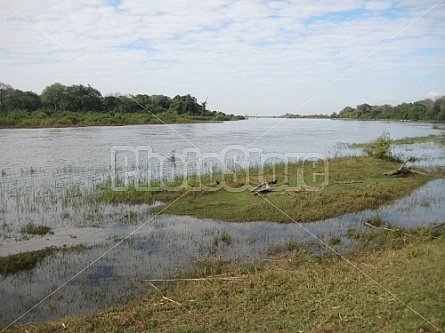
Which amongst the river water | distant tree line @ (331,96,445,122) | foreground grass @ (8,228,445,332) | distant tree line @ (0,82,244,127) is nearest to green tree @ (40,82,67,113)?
distant tree line @ (0,82,244,127)

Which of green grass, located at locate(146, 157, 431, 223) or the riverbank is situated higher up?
the riverbank

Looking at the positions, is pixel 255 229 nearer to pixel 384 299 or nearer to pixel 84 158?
pixel 384 299

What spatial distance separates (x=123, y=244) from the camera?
28.0ft

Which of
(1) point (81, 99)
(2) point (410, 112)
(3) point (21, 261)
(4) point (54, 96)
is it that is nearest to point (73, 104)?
(1) point (81, 99)

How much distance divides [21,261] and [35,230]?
2.02m

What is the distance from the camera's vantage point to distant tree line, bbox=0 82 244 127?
53.9 metres

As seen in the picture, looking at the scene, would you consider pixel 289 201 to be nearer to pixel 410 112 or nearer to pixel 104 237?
A: pixel 104 237

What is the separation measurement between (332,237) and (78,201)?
26.4ft

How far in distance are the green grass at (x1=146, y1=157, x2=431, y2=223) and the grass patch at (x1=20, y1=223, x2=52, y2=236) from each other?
3150mm

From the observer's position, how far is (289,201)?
37.5ft

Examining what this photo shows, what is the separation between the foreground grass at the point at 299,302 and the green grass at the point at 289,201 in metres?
3.58

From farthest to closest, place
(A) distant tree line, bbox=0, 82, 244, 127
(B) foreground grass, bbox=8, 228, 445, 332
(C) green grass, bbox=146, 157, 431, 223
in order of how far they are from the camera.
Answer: (A) distant tree line, bbox=0, 82, 244, 127, (C) green grass, bbox=146, 157, 431, 223, (B) foreground grass, bbox=8, 228, 445, 332

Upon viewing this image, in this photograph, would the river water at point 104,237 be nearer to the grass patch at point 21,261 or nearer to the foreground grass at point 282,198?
the grass patch at point 21,261

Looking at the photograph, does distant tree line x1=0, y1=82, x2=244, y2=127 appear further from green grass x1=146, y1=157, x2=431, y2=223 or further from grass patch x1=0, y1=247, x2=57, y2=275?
grass patch x1=0, y1=247, x2=57, y2=275
